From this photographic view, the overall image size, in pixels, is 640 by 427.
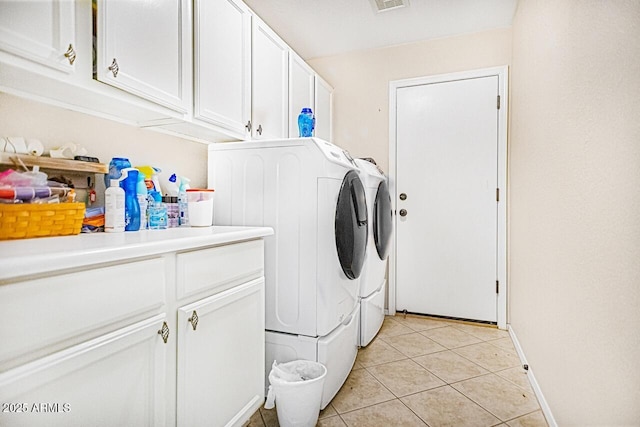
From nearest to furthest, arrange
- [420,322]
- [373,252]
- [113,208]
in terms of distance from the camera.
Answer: [113,208]
[373,252]
[420,322]

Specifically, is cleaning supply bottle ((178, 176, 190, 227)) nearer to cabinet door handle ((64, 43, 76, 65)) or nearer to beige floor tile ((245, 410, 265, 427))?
cabinet door handle ((64, 43, 76, 65))

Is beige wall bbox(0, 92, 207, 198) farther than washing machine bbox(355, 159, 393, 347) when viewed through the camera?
No

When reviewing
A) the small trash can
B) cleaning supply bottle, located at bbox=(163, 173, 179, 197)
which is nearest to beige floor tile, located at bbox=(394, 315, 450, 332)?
the small trash can

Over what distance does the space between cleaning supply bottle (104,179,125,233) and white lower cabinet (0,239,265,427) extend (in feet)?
1.38

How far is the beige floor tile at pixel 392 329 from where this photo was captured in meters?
2.76

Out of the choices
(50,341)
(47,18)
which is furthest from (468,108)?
(50,341)

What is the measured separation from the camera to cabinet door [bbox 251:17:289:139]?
2.09 m

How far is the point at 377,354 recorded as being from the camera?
2355mm

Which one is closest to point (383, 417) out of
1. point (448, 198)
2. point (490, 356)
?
point (490, 356)

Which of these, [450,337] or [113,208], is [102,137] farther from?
[450,337]

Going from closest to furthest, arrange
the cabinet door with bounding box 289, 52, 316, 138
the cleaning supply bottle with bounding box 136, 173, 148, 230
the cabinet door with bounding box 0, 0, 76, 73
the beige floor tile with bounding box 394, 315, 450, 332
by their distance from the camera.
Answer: the cabinet door with bounding box 0, 0, 76, 73 < the cleaning supply bottle with bounding box 136, 173, 148, 230 < the cabinet door with bounding box 289, 52, 316, 138 < the beige floor tile with bounding box 394, 315, 450, 332

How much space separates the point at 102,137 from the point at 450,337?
8.42 feet

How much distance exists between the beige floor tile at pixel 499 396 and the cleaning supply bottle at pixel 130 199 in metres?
1.80

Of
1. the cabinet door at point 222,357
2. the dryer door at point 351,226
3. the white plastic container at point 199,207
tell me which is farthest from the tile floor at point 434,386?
the white plastic container at point 199,207
